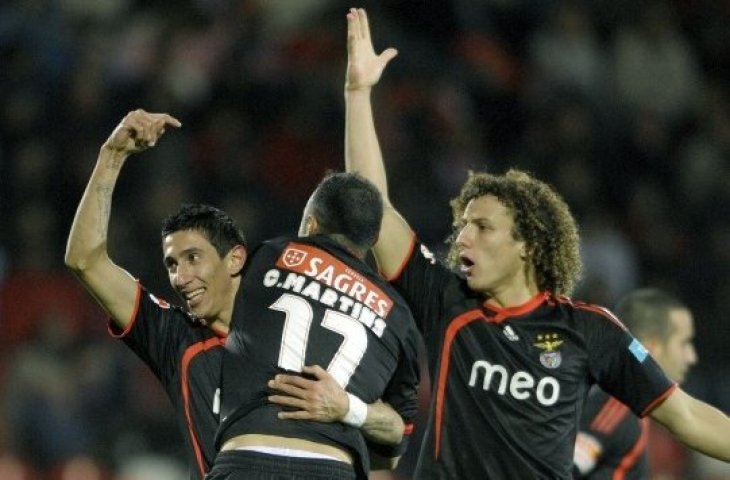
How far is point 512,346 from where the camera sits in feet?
16.8

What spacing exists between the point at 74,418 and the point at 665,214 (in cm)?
448

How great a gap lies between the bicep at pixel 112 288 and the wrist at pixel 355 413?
35.4 inches

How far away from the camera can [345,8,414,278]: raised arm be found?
523 centimetres

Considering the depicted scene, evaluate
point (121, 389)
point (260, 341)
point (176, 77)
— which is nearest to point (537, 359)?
point (260, 341)

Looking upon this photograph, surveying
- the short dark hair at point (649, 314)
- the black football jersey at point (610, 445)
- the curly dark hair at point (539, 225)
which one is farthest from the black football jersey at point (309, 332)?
the short dark hair at point (649, 314)

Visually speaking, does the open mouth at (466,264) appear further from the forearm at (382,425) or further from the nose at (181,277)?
the nose at (181,277)

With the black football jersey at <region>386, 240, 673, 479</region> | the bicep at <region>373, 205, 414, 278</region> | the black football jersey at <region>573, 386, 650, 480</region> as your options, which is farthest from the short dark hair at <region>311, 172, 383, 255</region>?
the black football jersey at <region>573, 386, 650, 480</region>

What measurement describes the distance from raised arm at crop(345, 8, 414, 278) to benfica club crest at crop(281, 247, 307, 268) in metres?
0.50

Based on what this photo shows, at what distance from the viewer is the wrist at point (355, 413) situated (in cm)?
463

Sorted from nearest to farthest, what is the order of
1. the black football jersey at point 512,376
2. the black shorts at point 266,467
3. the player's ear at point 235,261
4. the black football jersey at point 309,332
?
the black shorts at point 266,467, the black football jersey at point 309,332, the black football jersey at point 512,376, the player's ear at point 235,261

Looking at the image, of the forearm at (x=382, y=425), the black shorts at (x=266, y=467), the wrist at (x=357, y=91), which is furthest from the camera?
the wrist at (x=357, y=91)

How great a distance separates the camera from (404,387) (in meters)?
5.00

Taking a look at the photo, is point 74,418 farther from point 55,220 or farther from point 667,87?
point 667,87

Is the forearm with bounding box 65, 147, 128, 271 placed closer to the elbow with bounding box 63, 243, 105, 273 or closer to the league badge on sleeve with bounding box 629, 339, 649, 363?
the elbow with bounding box 63, 243, 105, 273
